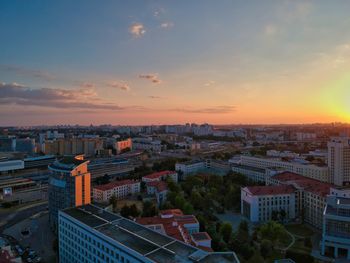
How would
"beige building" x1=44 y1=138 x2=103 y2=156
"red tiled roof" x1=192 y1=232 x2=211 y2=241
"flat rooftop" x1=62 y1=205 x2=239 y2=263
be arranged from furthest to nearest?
"beige building" x1=44 y1=138 x2=103 y2=156 < "red tiled roof" x1=192 y1=232 x2=211 y2=241 < "flat rooftop" x1=62 y1=205 x2=239 y2=263

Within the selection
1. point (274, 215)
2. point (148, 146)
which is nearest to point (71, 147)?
point (148, 146)

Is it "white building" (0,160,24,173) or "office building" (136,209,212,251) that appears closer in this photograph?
"office building" (136,209,212,251)

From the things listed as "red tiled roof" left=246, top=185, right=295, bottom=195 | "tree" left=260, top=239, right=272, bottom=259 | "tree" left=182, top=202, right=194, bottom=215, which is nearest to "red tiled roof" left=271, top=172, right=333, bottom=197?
"red tiled roof" left=246, top=185, right=295, bottom=195

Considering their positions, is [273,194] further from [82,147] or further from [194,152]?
[82,147]

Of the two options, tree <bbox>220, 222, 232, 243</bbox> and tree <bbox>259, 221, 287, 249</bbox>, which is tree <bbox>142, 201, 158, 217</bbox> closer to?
tree <bbox>220, 222, 232, 243</bbox>

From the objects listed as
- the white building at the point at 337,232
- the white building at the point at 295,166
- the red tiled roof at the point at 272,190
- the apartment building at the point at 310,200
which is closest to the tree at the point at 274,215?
the red tiled roof at the point at 272,190

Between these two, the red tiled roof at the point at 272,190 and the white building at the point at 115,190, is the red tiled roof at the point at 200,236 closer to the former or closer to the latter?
the red tiled roof at the point at 272,190

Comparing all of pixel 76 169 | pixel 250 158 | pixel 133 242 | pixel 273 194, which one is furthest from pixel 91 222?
pixel 250 158
